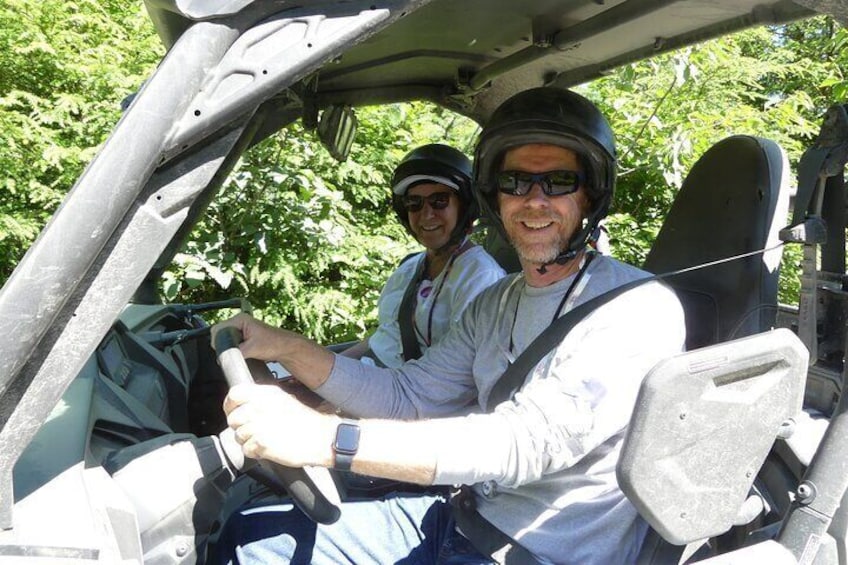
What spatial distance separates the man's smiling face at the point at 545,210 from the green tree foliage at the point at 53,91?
12.8ft

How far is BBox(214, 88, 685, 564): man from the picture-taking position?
1.54 metres

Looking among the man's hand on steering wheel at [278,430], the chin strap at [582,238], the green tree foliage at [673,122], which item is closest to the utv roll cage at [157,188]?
the man's hand on steering wheel at [278,430]

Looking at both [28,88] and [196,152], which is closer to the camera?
[196,152]

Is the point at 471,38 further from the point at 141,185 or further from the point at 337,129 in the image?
the point at 141,185

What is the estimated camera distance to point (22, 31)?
5.73 metres

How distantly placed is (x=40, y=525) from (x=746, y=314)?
1667mm

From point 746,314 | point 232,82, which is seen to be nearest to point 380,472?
point 232,82

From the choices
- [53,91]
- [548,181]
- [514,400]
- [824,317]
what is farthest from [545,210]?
[53,91]

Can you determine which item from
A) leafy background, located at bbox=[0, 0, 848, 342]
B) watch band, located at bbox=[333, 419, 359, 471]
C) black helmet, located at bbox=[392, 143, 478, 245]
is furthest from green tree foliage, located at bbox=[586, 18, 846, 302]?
watch band, located at bbox=[333, 419, 359, 471]

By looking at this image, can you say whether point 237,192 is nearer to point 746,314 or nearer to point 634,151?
point 634,151

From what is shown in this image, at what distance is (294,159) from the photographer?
5.48 metres

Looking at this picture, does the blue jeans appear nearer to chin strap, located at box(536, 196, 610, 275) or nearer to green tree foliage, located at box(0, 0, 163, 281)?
chin strap, located at box(536, 196, 610, 275)

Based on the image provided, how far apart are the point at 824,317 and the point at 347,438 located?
120 cm

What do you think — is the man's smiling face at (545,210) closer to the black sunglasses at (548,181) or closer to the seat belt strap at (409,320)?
the black sunglasses at (548,181)
